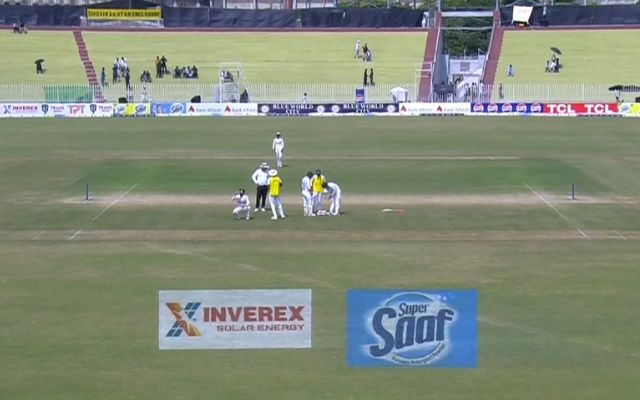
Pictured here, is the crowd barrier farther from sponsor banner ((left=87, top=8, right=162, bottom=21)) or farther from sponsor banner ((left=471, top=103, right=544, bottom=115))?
sponsor banner ((left=87, top=8, right=162, bottom=21))

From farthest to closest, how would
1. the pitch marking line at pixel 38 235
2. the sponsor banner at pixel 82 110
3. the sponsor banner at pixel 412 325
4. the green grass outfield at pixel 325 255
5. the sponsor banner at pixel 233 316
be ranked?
the sponsor banner at pixel 82 110
the pitch marking line at pixel 38 235
the green grass outfield at pixel 325 255
the sponsor banner at pixel 233 316
the sponsor banner at pixel 412 325

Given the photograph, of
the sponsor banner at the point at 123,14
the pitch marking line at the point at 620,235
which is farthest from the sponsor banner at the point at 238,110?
the pitch marking line at the point at 620,235

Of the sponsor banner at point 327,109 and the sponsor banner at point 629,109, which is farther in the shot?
the sponsor banner at point 327,109

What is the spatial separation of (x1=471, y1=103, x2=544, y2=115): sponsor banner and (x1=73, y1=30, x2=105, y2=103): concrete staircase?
1026 inches

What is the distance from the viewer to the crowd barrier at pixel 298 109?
75250 mm

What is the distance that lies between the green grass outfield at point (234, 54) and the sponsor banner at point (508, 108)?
1004 cm

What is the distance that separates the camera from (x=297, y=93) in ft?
263

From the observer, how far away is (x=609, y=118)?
73438 mm

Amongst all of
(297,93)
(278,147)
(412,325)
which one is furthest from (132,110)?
(412,325)

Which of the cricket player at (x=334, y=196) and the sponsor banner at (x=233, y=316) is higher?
the sponsor banner at (x=233, y=316)

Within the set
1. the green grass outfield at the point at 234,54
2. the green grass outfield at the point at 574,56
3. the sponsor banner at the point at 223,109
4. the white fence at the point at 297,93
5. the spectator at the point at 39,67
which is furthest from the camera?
the spectator at the point at 39,67

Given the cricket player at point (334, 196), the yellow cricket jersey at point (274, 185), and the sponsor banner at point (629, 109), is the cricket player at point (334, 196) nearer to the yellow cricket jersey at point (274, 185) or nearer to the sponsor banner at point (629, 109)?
the yellow cricket jersey at point (274, 185)

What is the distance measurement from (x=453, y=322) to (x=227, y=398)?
5458 millimetres

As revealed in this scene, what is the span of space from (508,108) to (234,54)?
85.2 ft
